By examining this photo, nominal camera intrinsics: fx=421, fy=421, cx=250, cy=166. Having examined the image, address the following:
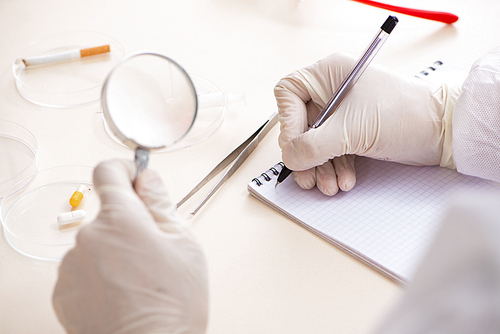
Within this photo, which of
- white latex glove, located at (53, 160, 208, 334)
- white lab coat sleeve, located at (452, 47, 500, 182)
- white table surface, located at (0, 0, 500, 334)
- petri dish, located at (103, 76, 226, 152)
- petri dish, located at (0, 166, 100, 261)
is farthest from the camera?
petri dish, located at (103, 76, 226, 152)

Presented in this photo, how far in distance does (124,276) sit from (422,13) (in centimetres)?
186

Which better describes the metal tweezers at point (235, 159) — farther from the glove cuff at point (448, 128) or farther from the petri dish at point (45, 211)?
the glove cuff at point (448, 128)

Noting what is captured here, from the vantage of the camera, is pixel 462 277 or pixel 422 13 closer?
pixel 462 277

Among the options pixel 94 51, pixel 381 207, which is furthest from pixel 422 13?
pixel 94 51

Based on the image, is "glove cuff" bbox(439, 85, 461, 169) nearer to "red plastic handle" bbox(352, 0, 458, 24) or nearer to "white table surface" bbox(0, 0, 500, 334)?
"white table surface" bbox(0, 0, 500, 334)

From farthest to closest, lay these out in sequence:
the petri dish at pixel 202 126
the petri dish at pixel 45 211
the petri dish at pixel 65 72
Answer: the petri dish at pixel 65 72 → the petri dish at pixel 202 126 → the petri dish at pixel 45 211

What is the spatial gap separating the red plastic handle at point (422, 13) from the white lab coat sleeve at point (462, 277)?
1.76 metres

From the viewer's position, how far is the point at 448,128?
4.16 feet

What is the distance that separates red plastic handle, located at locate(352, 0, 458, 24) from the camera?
77.2 inches

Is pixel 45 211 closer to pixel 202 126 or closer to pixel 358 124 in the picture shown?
pixel 202 126

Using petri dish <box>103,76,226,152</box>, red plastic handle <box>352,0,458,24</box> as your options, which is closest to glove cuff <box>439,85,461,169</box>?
petri dish <box>103,76,226,152</box>

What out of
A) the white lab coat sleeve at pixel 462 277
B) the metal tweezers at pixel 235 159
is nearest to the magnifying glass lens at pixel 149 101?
the metal tweezers at pixel 235 159

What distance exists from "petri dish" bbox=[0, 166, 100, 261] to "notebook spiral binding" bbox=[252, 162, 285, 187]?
0.46 m

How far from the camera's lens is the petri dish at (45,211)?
1.08m
